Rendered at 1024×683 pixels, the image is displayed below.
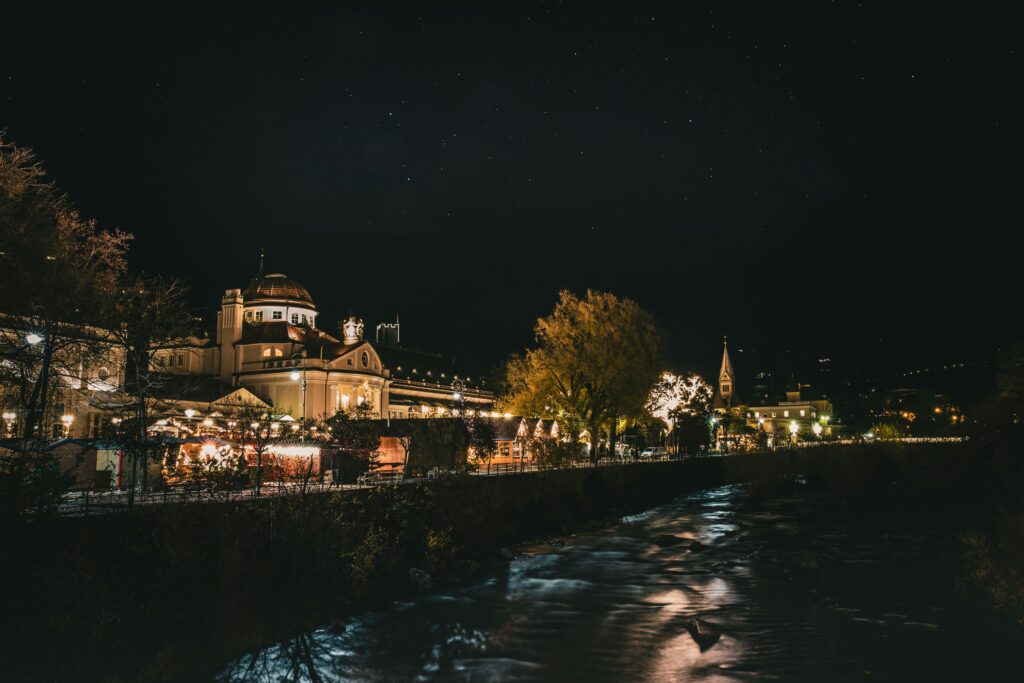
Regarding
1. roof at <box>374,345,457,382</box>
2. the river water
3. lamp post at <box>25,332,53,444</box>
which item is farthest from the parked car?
roof at <box>374,345,457,382</box>

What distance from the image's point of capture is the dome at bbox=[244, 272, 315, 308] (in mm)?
120125

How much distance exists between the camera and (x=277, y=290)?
120562 millimetres

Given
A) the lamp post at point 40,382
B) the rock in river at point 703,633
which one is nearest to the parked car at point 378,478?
the lamp post at point 40,382

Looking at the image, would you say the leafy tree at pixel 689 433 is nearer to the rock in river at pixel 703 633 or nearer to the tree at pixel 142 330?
the tree at pixel 142 330

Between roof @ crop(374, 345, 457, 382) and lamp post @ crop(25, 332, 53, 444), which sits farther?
roof @ crop(374, 345, 457, 382)

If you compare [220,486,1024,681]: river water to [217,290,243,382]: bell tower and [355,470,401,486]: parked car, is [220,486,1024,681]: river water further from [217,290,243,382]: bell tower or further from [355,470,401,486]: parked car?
[217,290,243,382]: bell tower

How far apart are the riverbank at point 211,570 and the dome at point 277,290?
91788mm

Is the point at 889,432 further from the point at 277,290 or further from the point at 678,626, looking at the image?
the point at 678,626

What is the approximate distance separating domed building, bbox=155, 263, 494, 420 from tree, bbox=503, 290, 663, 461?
102ft

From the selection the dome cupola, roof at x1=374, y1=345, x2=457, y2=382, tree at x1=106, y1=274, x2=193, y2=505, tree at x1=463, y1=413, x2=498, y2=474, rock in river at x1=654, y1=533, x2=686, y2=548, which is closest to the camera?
tree at x1=106, y1=274, x2=193, y2=505

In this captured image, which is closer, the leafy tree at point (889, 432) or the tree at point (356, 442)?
the tree at point (356, 442)

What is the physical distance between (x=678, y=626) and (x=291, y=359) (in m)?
88.7

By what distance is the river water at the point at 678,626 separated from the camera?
18.6 meters

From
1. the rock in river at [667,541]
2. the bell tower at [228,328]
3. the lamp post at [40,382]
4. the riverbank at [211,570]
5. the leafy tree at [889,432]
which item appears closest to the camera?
the riverbank at [211,570]
